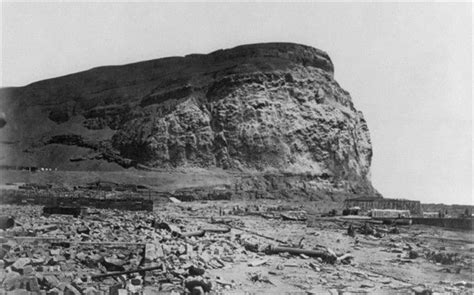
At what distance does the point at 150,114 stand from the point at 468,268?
191ft

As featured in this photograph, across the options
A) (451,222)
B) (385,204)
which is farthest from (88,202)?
(385,204)

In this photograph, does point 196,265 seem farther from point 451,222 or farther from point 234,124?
point 234,124

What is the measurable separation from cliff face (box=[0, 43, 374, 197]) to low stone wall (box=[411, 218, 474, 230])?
28.7 meters

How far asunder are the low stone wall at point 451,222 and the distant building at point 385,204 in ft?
40.3

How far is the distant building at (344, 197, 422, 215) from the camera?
4431 centimetres

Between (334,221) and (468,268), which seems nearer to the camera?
(468,268)

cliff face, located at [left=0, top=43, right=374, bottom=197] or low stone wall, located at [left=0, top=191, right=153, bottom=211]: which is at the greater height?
cliff face, located at [left=0, top=43, right=374, bottom=197]

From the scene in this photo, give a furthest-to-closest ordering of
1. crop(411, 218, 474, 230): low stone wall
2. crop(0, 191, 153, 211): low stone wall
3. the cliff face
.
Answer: the cliff face < crop(411, 218, 474, 230): low stone wall < crop(0, 191, 153, 211): low stone wall

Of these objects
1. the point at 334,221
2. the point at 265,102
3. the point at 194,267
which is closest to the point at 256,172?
the point at 265,102

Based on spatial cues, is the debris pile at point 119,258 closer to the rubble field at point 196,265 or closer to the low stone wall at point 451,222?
the rubble field at point 196,265

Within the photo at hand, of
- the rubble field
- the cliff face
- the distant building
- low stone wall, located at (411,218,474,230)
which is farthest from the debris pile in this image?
the cliff face

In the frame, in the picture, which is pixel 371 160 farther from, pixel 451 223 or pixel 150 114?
pixel 451 223

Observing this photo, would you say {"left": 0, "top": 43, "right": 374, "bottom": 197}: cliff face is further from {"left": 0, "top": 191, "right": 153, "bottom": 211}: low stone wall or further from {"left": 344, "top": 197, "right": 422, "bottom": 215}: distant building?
{"left": 0, "top": 191, "right": 153, "bottom": 211}: low stone wall

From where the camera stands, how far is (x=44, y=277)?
347 inches
